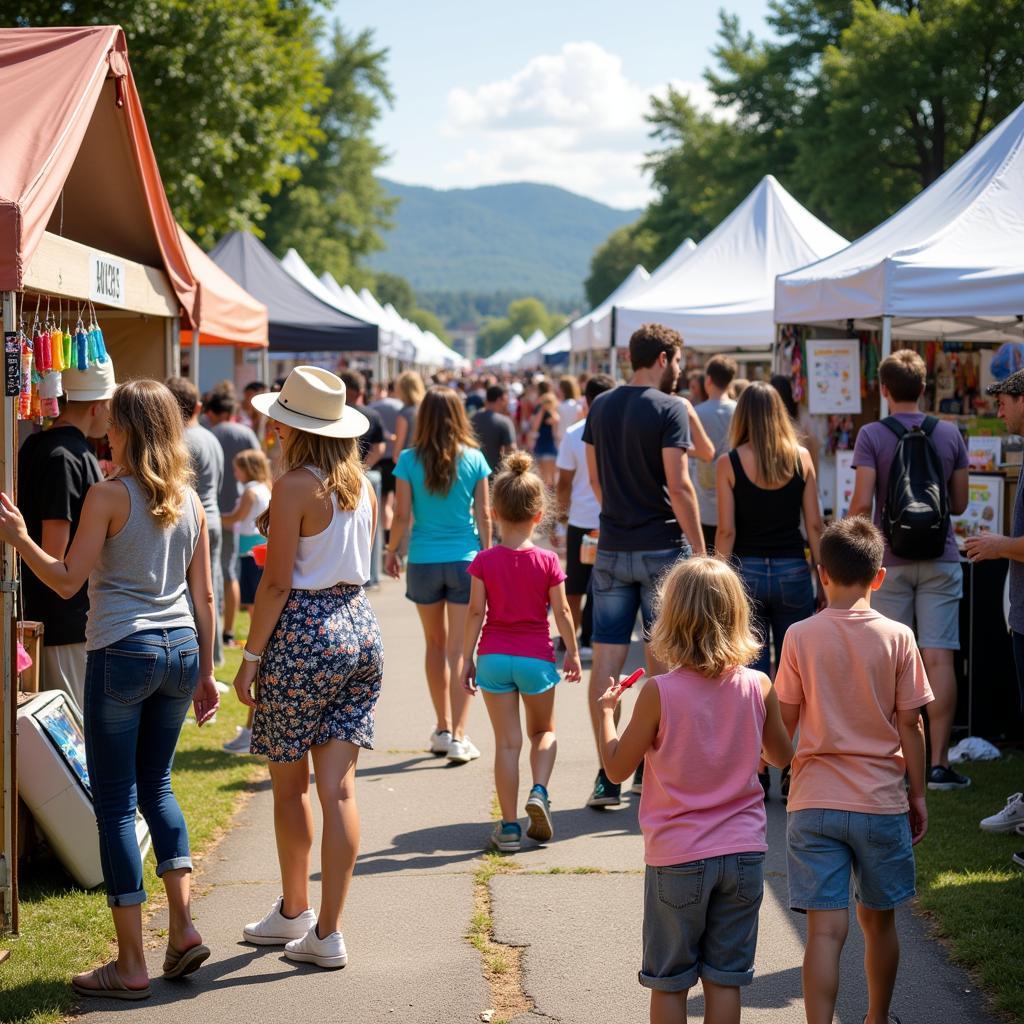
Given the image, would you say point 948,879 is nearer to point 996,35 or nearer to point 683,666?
point 683,666

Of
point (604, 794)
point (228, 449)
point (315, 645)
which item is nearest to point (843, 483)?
→ point (604, 794)

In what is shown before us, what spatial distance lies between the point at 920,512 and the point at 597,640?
1.61 m

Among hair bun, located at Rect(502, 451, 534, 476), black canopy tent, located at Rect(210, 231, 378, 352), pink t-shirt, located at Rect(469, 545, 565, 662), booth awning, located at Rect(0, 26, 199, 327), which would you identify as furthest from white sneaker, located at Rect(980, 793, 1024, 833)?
black canopy tent, located at Rect(210, 231, 378, 352)

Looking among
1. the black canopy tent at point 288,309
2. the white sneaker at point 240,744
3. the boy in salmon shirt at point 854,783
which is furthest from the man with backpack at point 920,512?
the black canopy tent at point 288,309

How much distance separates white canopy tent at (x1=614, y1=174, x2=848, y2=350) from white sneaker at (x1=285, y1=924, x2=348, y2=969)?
993cm

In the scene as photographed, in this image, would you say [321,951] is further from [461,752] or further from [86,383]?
[461,752]

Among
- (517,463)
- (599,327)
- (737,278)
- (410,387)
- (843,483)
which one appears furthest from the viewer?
(599,327)

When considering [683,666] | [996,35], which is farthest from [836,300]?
[996,35]

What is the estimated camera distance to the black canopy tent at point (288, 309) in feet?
51.3

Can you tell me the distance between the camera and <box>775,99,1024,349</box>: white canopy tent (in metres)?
→ 7.00

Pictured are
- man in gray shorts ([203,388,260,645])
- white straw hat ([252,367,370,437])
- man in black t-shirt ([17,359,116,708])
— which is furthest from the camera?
man in gray shorts ([203,388,260,645])

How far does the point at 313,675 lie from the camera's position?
13.2 feet

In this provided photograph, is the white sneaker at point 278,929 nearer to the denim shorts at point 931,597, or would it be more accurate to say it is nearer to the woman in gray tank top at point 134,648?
the woman in gray tank top at point 134,648

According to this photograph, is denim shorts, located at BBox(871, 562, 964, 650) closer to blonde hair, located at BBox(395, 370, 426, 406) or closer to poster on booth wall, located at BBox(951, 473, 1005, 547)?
poster on booth wall, located at BBox(951, 473, 1005, 547)
